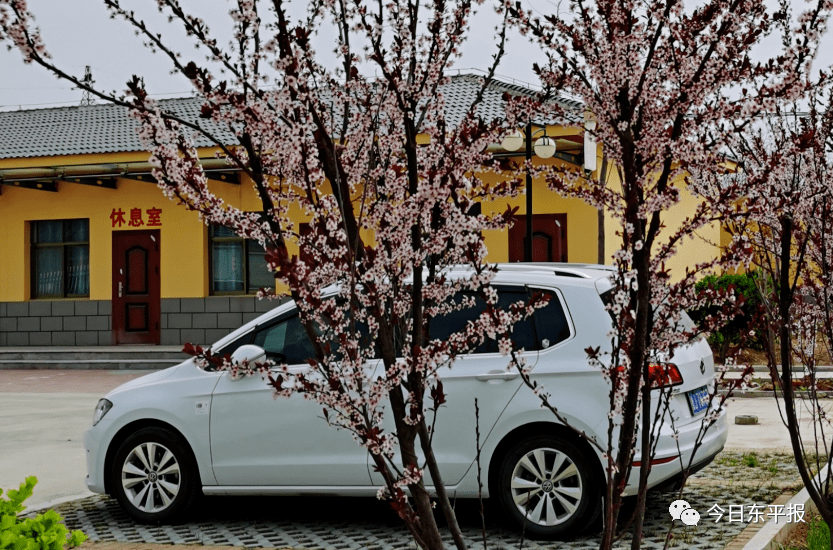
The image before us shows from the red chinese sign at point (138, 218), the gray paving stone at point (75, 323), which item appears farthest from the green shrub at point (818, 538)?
the gray paving stone at point (75, 323)

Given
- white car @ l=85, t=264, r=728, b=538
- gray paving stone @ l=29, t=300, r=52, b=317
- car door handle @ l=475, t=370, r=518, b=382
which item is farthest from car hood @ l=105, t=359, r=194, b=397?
gray paving stone @ l=29, t=300, r=52, b=317

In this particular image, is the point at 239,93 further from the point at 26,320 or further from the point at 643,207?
the point at 26,320

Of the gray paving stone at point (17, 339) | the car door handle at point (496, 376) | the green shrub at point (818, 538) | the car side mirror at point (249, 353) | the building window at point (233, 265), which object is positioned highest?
the building window at point (233, 265)

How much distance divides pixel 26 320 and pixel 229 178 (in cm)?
690

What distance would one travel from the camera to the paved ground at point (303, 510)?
676 cm

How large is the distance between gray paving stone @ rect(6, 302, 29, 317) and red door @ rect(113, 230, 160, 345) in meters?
2.43

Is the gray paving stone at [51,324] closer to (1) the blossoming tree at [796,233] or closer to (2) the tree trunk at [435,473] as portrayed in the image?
(1) the blossoming tree at [796,233]

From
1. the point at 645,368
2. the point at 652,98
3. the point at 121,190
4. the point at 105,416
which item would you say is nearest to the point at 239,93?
the point at 652,98

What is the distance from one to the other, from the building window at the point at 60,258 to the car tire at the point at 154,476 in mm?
20198

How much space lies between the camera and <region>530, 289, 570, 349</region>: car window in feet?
22.6

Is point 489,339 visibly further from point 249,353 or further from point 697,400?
point 249,353

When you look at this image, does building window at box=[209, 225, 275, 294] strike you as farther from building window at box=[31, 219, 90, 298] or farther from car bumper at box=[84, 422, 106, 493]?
car bumper at box=[84, 422, 106, 493]

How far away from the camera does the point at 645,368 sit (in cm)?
342

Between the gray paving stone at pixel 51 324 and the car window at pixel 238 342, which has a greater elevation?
the car window at pixel 238 342
